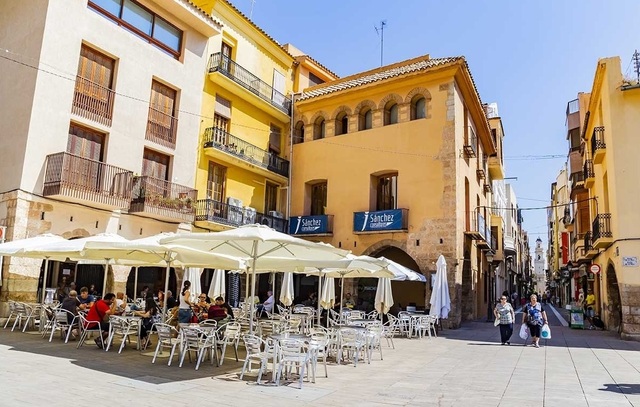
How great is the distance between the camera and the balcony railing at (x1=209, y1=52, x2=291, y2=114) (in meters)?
A: 20.8

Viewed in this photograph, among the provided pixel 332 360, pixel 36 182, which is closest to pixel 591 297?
pixel 332 360

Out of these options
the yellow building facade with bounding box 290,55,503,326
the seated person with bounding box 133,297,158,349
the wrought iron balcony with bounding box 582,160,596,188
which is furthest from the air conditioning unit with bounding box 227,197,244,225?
the wrought iron balcony with bounding box 582,160,596,188

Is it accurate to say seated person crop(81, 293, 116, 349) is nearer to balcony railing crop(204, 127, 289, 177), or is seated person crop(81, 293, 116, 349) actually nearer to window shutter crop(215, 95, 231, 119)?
balcony railing crop(204, 127, 289, 177)

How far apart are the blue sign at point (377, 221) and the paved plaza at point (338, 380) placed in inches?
338

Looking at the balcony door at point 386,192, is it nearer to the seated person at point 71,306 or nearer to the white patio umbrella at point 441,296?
the white patio umbrella at point 441,296

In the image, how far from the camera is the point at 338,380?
27.2 feet

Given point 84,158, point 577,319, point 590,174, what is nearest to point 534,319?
point 577,319

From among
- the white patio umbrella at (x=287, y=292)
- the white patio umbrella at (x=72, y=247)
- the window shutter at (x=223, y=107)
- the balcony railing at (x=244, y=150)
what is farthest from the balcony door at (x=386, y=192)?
the white patio umbrella at (x=72, y=247)

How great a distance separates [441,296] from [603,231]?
7.06 m

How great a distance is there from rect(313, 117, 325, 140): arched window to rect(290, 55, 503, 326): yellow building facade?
2.0 inches

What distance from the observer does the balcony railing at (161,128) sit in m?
18.2

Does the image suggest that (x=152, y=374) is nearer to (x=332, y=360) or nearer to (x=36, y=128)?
(x=332, y=360)

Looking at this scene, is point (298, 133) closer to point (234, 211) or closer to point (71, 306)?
point (234, 211)

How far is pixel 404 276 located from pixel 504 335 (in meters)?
3.38
